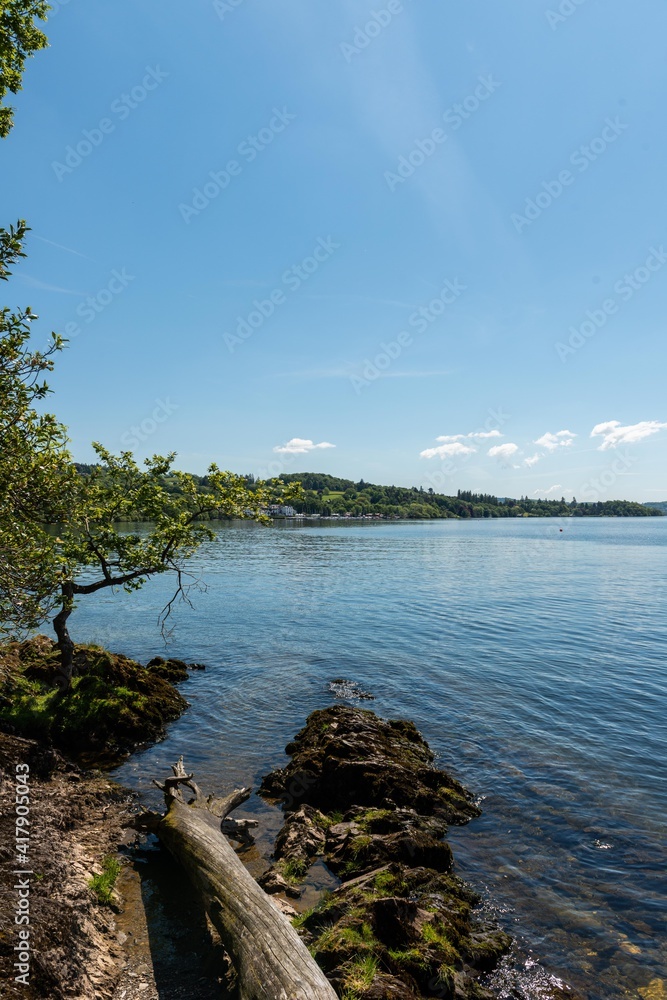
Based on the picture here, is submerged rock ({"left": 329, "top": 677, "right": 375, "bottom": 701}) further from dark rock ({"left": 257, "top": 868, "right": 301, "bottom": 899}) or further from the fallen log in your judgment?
dark rock ({"left": 257, "top": 868, "right": 301, "bottom": 899})

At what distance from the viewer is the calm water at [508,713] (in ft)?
37.2

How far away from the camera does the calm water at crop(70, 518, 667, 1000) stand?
37.2 feet

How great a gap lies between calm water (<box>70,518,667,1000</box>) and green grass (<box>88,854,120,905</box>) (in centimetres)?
364

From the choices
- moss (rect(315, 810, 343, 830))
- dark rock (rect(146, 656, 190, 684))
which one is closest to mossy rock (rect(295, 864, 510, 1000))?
moss (rect(315, 810, 343, 830))

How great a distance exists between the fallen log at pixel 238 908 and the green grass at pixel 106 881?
46.3 inches

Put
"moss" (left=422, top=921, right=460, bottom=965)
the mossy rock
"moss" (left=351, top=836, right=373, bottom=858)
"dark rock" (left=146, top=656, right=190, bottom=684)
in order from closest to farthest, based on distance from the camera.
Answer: the mossy rock < "moss" (left=422, top=921, right=460, bottom=965) < "moss" (left=351, top=836, right=373, bottom=858) < "dark rock" (left=146, top=656, right=190, bottom=684)

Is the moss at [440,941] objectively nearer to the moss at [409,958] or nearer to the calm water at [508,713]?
the moss at [409,958]

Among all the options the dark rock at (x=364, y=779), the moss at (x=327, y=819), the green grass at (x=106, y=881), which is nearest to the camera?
the green grass at (x=106, y=881)

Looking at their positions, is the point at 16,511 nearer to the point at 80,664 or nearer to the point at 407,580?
the point at 80,664

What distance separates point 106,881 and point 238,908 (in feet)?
10.5

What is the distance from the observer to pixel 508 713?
22641mm

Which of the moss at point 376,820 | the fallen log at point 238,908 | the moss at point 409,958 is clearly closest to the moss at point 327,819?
the moss at point 376,820

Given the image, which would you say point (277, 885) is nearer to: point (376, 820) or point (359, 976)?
point (359, 976)

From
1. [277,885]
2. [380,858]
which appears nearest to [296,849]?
[277,885]
